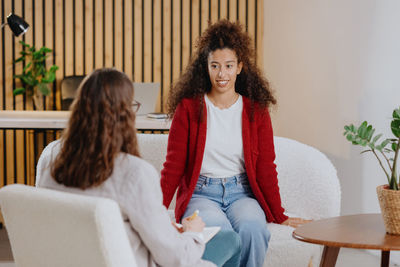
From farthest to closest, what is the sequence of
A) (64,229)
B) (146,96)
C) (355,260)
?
(146,96) < (355,260) < (64,229)

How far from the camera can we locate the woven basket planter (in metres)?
2.24

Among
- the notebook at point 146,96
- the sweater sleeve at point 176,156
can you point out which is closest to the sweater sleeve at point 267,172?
the sweater sleeve at point 176,156

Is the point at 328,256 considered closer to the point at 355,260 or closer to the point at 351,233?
the point at 351,233

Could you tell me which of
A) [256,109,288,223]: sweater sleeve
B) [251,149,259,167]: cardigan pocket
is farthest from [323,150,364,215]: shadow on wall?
[251,149,259,167]: cardigan pocket

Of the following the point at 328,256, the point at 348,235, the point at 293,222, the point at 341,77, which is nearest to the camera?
the point at 348,235

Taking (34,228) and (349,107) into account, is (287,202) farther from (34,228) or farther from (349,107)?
(34,228)

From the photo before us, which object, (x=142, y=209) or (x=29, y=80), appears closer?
(x=142, y=209)

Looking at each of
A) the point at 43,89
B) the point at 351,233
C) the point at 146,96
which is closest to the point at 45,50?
the point at 43,89

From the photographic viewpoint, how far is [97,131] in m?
1.74

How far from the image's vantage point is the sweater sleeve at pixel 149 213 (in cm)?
170

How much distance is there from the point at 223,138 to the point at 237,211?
1.22ft

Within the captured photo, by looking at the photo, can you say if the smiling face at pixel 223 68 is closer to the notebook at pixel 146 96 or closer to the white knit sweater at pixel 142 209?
the white knit sweater at pixel 142 209

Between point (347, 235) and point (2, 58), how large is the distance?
16.2 feet

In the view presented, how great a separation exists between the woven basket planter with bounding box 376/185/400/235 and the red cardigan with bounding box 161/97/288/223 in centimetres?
70
